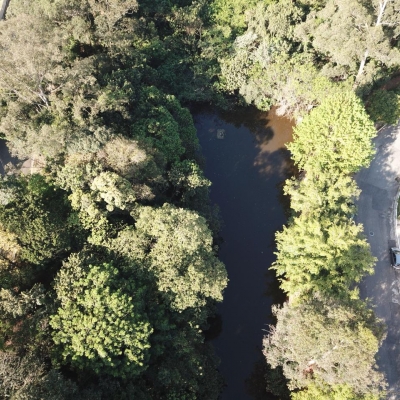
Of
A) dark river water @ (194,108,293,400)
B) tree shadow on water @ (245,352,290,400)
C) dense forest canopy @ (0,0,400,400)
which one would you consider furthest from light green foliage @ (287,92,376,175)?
tree shadow on water @ (245,352,290,400)

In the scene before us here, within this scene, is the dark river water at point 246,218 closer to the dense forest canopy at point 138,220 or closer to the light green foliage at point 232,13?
the dense forest canopy at point 138,220

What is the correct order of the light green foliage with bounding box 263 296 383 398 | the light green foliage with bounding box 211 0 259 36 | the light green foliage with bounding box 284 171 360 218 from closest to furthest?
the light green foliage with bounding box 263 296 383 398, the light green foliage with bounding box 284 171 360 218, the light green foliage with bounding box 211 0 259 36

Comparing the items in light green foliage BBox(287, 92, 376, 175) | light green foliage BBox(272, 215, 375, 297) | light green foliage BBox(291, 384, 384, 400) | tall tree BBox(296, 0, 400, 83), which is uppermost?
tall tree BBox(296, 0, 400, 83)

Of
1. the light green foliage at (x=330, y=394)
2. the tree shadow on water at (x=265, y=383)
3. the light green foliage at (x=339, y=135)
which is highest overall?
the light green foliage at (x=339, y=135)

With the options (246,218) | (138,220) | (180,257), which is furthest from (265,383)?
(138,220)

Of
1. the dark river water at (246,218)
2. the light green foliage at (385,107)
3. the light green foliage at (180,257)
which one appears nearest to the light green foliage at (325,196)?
the dark river water at (246,218)

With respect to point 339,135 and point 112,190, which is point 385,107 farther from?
point 112,190

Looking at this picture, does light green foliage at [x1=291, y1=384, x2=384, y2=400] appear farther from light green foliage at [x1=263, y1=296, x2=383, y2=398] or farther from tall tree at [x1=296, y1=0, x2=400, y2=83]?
tall tree at [x1=296, y1=0, x2=400, y2=83]
